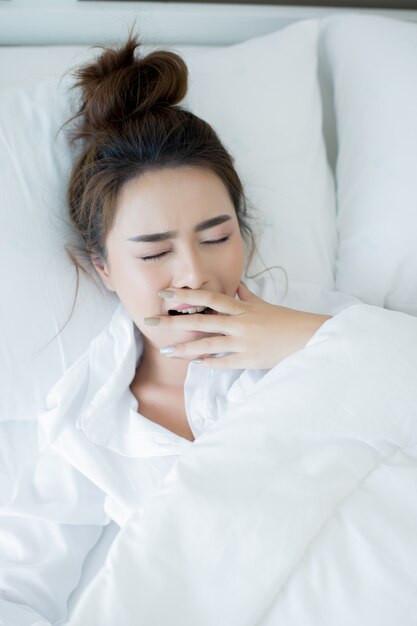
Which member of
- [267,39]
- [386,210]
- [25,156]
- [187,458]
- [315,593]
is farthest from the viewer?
[267,39]

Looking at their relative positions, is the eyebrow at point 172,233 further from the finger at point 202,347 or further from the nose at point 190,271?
the finger at point 202,347

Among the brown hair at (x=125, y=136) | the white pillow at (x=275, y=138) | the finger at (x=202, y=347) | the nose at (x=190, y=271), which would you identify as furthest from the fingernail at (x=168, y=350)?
the white pillow at (x=275, y=138)

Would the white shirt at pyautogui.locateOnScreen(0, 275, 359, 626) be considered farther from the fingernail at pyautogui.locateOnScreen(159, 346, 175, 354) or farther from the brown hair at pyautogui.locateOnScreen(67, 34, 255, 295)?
the brown hair at pyautogui.locateOnScreen(67, 34, 255, 295)

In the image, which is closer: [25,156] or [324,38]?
[25,156]

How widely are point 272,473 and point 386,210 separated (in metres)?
0.68

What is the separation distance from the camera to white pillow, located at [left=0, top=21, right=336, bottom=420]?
1.19 meters

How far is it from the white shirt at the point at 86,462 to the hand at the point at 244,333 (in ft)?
0.21

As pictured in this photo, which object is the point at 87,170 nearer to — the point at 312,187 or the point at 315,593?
the point at 312,187

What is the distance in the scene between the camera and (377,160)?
4.42 feet

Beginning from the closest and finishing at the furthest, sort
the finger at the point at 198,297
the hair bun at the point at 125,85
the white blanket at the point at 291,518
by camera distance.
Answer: the white blanket at the point at 291,518 < the finger at the point at 198,297 < the hair bun at the point at 125,85

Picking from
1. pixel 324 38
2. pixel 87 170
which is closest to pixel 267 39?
pixel 324 38

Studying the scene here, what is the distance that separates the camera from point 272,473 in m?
0.86

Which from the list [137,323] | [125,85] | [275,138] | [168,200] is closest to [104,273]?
[137,323]

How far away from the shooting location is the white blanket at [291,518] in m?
0.78
